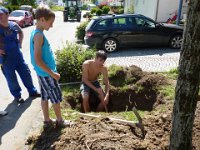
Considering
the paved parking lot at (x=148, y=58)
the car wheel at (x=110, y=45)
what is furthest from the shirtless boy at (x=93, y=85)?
the car wheel at (x=110, y=45)

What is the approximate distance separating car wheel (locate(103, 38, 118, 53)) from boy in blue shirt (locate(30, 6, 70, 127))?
8465 millimetres

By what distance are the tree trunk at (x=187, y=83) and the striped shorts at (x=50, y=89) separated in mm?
2048

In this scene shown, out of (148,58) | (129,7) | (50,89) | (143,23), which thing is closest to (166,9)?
(143,23)

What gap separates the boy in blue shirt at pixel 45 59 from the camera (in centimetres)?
403

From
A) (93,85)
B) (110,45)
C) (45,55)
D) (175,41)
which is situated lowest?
(110,45)

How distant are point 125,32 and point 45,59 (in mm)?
8828

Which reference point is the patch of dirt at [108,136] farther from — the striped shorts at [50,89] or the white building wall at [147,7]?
the white building wall at [147,7]

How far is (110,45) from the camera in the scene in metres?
12.9

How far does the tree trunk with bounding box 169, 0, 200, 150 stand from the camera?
2516 mm

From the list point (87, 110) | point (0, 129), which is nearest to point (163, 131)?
point (87, 110)

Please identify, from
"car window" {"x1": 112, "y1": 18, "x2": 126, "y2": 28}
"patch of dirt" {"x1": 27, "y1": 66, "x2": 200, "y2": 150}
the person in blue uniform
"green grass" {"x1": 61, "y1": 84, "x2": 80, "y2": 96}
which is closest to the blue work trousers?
the person in blue uniform

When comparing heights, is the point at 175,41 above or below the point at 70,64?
below

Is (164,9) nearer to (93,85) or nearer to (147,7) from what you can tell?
(147,7)

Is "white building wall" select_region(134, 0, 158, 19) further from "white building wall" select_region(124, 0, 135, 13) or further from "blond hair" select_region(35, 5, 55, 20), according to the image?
"blond hair" select_region(35, 5, 55, 20)
